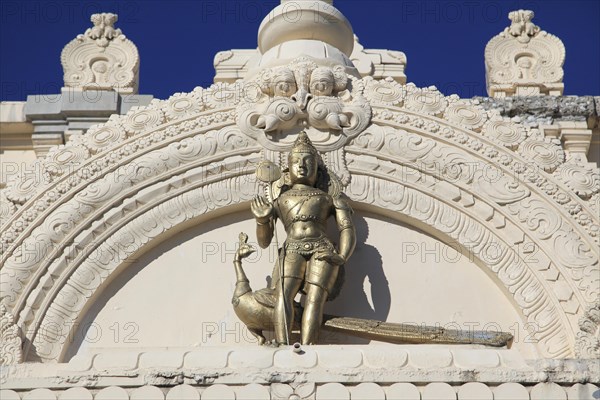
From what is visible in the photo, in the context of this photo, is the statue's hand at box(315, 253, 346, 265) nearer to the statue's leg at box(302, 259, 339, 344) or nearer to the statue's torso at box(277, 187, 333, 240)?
the statue's leg at box(302, 259, 339, 344)

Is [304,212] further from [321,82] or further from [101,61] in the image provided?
[101,61]

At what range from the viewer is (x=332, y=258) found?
13219 millimetres

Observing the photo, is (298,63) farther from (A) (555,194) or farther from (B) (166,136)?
(A) (555,194)

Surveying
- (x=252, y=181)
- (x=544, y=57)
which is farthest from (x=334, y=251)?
(x=544, y=57)

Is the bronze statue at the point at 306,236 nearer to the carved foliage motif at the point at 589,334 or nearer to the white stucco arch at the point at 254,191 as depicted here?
the white stucco arch at the point at 254,191

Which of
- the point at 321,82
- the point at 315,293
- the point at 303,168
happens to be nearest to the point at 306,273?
the point at 315,293

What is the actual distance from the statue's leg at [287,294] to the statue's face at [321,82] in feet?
5.73

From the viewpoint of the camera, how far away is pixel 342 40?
15141 mm

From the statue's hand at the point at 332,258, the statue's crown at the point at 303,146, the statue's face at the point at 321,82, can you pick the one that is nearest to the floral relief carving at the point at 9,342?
the statue's hand at the point at 332,258

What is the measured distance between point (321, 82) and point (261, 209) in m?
1.41

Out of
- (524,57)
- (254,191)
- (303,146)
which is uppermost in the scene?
(524,57)

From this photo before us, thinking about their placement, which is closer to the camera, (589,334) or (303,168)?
(589,334)

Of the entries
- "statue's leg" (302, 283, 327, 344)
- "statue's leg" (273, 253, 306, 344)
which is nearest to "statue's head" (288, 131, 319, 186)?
"statue's leg" (273, 253, 306, 344)

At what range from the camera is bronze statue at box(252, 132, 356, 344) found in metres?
13.1
